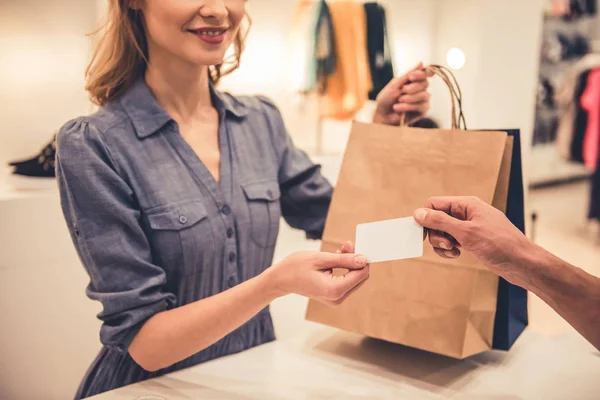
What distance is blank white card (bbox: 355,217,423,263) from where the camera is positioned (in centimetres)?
81

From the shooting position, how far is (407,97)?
3.78 feet

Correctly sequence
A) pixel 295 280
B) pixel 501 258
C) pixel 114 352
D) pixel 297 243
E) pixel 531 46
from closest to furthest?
pixel 501 258 → pixel 295 280 → pixel 114 352 → pixel 297 243 → pixel 531 46

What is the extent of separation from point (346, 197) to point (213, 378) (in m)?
0.40

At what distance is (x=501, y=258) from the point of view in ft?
2.57

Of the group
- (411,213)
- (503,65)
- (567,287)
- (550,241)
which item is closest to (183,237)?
(411,213)

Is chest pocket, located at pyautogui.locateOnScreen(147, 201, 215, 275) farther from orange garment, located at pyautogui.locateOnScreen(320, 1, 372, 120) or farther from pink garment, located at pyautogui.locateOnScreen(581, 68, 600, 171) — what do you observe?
pink garment, located at pyautogui.locateOnScreen(581, 68, 600, 171)

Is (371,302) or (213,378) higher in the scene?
(371,302)

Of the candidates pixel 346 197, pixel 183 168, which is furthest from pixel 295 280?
pixel 183 168

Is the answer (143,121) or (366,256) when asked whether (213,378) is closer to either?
(366,256)

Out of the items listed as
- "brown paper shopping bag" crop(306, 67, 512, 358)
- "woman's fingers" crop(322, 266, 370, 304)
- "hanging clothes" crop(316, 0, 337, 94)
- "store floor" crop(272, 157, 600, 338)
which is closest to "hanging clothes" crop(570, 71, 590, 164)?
"store floor" crop(272, 157, 600, 338)

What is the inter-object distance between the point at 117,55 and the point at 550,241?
3676 mm

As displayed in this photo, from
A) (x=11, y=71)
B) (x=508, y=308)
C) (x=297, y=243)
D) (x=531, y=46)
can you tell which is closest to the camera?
(x=508, y=308)

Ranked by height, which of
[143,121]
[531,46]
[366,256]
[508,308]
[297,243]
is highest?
[531,46]

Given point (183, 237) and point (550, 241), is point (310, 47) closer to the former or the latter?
point (550, 241)
